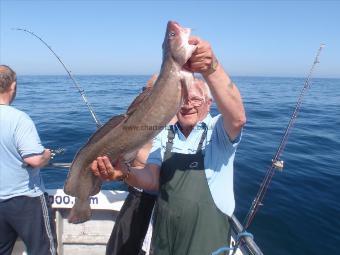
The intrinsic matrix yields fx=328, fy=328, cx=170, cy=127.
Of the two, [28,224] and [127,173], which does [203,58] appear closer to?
[127,173]

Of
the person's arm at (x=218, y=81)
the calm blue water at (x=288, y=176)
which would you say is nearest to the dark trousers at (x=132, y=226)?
the person's arm at (x=218, y=81)

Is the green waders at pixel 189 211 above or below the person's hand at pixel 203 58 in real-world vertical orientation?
below

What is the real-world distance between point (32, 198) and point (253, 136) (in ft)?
35.4

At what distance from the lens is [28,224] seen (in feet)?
13.8

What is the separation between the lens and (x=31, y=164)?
4043 mm

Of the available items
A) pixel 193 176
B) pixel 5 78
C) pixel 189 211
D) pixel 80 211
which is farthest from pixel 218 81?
pixel 5 78

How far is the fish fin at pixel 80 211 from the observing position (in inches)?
132

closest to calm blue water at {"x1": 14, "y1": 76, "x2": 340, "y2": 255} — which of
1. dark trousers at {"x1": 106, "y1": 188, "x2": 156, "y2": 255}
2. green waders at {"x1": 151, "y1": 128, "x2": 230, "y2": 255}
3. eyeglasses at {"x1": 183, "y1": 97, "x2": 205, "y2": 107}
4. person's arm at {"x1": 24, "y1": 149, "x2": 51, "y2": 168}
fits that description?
dark trousers at {"x1": 106, "y1": 188, "x2": 156, "y2": 255}

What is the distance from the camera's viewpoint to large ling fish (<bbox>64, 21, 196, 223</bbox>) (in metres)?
2.80

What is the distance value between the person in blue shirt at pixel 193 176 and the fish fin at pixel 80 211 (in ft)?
1.58

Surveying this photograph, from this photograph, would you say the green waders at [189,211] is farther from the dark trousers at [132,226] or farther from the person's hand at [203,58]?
the dark trousers at [132,226]

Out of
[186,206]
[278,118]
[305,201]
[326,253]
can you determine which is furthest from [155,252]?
[278,118]

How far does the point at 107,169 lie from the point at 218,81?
1.28m

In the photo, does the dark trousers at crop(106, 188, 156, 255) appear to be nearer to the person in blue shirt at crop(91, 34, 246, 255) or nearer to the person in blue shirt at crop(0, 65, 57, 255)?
the person in blue shirt at crop(0, 65, 57, 255)
